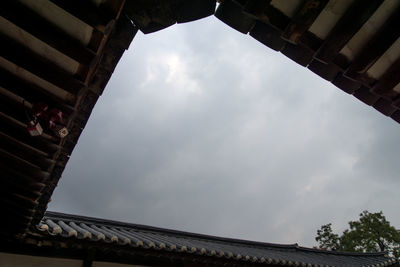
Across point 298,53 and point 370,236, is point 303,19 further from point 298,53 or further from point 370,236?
point 370,236

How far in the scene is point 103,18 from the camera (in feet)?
6.57

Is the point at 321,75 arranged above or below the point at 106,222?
below

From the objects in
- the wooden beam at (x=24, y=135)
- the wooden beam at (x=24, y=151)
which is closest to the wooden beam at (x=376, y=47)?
the wooden beam at (x=24, y=135)

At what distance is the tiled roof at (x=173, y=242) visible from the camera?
17.0 feet

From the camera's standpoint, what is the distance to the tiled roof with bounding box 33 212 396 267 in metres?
5.19

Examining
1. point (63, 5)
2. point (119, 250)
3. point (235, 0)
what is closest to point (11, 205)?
point (119, 250)

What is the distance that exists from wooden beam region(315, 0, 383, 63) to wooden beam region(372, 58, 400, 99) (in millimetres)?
499

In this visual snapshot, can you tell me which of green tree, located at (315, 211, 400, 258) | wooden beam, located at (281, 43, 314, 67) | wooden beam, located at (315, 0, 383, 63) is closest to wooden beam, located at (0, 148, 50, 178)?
wooden beam, located at (281, 43, 314, 67)

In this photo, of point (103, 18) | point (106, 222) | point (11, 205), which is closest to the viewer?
point (103, 18)

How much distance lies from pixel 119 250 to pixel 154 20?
15.0ft

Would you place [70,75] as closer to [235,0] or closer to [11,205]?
[235,0]

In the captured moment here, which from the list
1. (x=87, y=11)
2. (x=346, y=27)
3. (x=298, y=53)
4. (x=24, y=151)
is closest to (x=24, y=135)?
(x=24, y=151)

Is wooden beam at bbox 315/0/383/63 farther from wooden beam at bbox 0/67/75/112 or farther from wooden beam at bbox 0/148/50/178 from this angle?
wooden beam at bbox 0/148/50/178

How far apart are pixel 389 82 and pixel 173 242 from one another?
656 cm
